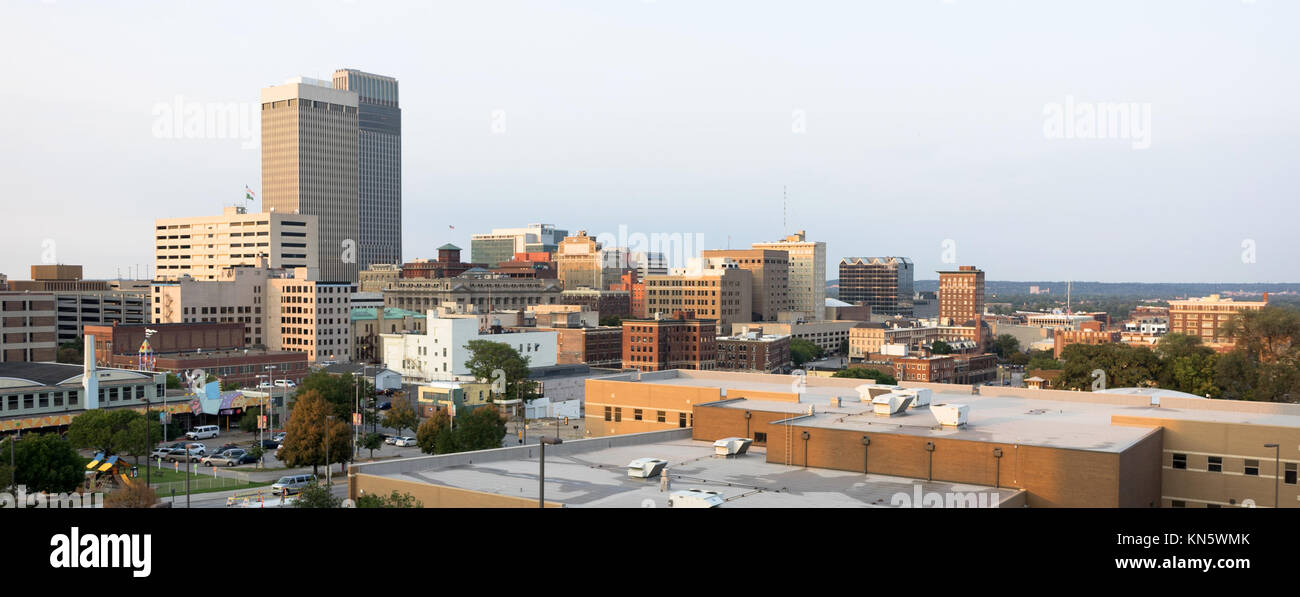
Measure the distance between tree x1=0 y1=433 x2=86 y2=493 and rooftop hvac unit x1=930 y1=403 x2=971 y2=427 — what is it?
3690 centimetres

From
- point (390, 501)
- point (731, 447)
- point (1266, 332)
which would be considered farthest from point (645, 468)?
point (1266, 332)

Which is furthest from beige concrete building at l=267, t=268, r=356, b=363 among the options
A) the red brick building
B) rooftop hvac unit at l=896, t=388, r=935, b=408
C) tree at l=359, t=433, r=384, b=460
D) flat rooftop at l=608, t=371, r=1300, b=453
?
rooftop hvac unit at l=896, t=388, r=935, b=408

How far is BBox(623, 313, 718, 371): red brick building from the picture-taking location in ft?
429

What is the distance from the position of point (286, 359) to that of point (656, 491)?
79.6m

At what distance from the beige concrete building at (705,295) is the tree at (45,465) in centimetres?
13173

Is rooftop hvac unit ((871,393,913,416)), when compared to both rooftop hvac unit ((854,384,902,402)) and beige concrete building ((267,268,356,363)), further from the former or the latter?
beige concrete building ((267,268,356,363))

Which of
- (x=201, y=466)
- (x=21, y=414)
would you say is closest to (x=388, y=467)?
(x=201, y=466)

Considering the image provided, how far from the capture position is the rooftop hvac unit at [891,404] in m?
37.6

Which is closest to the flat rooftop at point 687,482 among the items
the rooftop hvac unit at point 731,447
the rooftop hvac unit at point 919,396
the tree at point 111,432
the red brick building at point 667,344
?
the rooftop hvac unit at point 731,447

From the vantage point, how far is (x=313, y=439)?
54031 millimetres

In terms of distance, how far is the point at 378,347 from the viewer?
Answer: 136 m
